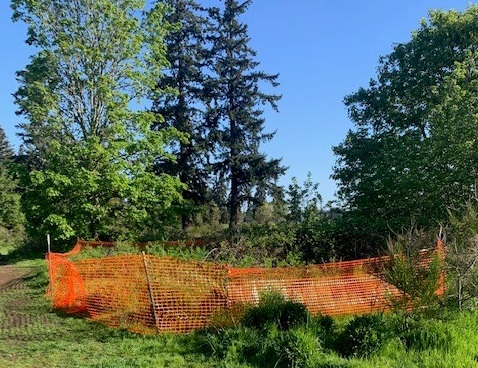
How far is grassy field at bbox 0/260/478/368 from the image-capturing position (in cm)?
544

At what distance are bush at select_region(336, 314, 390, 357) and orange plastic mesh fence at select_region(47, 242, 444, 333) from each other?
977mm

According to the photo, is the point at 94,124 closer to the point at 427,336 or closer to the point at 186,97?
the point at 186,97

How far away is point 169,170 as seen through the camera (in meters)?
29.0

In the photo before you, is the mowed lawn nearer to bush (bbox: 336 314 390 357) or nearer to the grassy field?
the grassy field

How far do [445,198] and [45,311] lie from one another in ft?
49.7

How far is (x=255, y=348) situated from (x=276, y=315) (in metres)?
0.74

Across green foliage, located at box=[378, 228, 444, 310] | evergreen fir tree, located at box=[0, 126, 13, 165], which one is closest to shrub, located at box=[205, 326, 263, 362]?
green foliage, located at box=[378, 228, 444, 310]

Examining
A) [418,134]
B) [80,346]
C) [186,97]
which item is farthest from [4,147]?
[80,346]

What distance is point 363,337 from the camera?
5793 mm

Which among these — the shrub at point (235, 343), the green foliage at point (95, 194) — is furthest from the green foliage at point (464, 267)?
the green foliage at point (95, 194)

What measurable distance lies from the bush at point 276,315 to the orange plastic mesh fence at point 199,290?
0.53 m

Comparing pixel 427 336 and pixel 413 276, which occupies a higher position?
pixel 413 276

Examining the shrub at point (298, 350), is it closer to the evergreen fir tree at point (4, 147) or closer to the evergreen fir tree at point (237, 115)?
the evergreen fir tree at point (237, 115)

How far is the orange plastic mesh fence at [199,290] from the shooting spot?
7.32 metres
